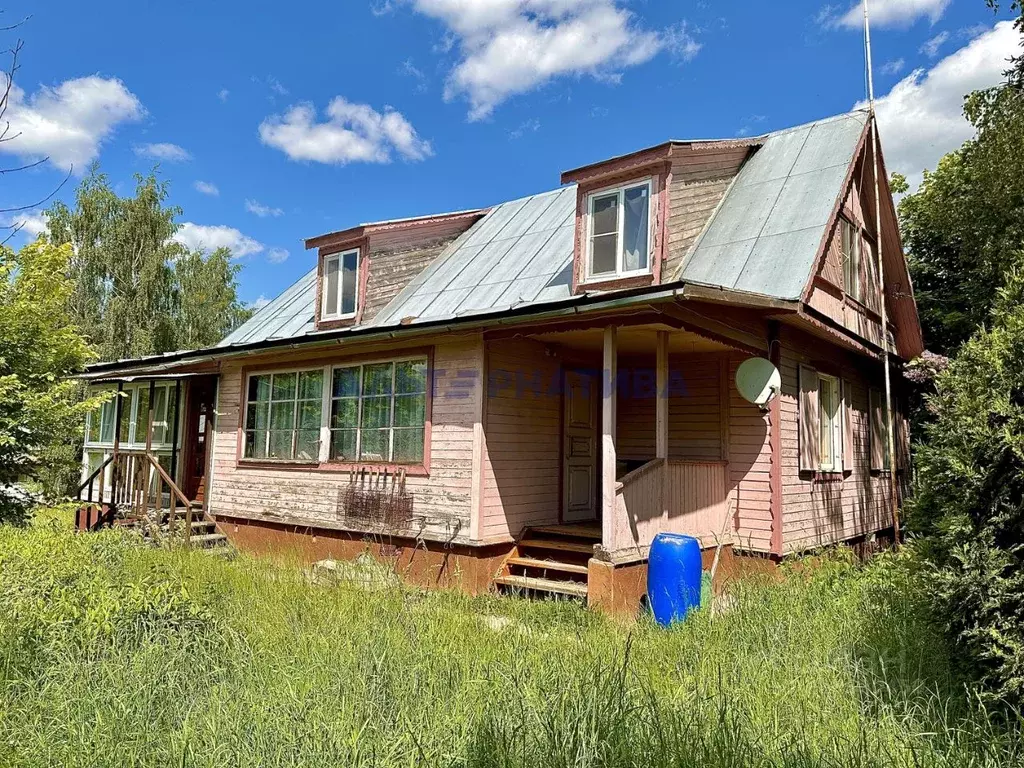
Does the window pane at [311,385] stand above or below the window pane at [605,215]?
below

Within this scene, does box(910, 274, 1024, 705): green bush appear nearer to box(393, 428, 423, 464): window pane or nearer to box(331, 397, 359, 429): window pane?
box(393, 428, 423, 464): window pane

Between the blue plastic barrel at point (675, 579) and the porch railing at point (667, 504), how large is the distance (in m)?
0.53

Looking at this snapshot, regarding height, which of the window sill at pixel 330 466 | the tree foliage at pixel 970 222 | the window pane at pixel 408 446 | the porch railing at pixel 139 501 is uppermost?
the tree foliage at pixel 970 222

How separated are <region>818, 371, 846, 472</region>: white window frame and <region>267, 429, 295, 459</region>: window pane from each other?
337 inches

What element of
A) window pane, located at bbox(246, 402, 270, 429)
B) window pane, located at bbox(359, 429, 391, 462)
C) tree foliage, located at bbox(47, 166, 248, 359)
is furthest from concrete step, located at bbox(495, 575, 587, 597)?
tree foliage, located at bbox(47, 166, 248, 359)

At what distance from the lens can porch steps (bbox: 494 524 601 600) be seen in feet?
26.5

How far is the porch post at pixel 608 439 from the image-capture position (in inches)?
285

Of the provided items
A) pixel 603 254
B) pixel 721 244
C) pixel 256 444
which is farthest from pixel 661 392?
pixel 256 444

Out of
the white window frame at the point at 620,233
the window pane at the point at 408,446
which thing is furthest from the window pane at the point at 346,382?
the white window frame at the point at 620,233

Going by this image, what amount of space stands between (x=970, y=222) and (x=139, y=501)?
1870 cm

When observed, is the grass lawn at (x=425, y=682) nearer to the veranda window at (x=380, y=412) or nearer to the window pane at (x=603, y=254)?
the veranda window at (x=380, y=412)

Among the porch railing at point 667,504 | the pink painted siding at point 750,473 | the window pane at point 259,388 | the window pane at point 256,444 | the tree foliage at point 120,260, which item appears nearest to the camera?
the porch railing at point 667,504

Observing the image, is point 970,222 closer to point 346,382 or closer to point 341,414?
point 346,382

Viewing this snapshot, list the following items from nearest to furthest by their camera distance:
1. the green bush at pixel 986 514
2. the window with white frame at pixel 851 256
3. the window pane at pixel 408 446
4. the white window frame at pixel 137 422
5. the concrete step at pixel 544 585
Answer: the green bush at pixel 986 514, the concrete step at pixel 544 585, the window pane at pixel 408 446, the window with white frame at pixel 851 256, the white window frame at pixel 137 422
